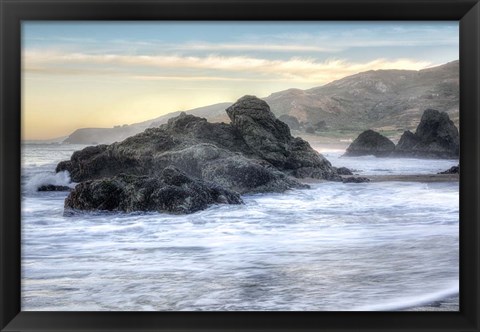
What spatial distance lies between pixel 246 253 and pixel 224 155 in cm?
54

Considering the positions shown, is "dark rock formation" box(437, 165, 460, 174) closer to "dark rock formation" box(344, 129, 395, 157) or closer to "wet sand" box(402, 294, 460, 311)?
"dark rock formation" box(344, 129, 395, 157)

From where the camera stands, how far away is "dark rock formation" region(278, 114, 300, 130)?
3476 mm

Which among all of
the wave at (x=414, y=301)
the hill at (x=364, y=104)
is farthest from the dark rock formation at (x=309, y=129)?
the wave at (x=414, y=301)

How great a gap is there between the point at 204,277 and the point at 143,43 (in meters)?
1.28

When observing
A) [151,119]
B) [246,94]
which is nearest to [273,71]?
[246,94]

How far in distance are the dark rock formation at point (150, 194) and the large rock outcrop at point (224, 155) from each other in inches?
1.1

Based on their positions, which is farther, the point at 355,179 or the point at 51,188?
the point at 355,179

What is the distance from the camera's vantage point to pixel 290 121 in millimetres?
3496

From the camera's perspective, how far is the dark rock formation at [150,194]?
11.2ft

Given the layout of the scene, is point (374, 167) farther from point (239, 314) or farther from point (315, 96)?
point (239, 314)

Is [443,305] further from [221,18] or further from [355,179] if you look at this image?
[221,18]

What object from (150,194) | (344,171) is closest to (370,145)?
(344,171)

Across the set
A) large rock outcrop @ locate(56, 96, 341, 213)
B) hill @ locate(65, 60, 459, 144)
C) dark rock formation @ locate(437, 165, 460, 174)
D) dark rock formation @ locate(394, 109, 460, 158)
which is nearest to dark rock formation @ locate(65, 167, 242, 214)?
large rock outcrop @ locate(56, 96, 341, 213)

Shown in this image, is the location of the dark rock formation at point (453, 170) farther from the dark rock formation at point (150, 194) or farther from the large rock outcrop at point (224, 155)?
the dark rock formation at point (150, 194)
